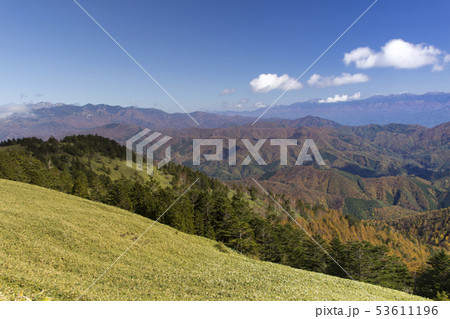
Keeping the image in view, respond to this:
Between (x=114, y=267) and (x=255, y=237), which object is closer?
(x=114, y=267)

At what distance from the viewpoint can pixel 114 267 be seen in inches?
792

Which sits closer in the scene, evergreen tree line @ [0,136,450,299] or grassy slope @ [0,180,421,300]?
grassy slope @ [0,180,421,300]

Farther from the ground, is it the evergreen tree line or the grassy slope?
the grassy slope

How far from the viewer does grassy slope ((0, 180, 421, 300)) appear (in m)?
14.0

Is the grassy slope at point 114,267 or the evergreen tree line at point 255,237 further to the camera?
the evergreen tree line at point 255,237

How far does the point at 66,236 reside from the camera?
78.2ft

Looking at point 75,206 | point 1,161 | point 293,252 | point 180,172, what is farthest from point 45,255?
point 180,172

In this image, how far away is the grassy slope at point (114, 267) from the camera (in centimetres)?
1395

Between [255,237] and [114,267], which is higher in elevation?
[114,267]

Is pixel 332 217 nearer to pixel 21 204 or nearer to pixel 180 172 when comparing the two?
pixel 180 172

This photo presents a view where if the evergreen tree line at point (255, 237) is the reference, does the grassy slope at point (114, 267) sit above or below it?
above

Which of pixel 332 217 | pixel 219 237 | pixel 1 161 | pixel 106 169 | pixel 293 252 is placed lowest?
pixel 332 217
